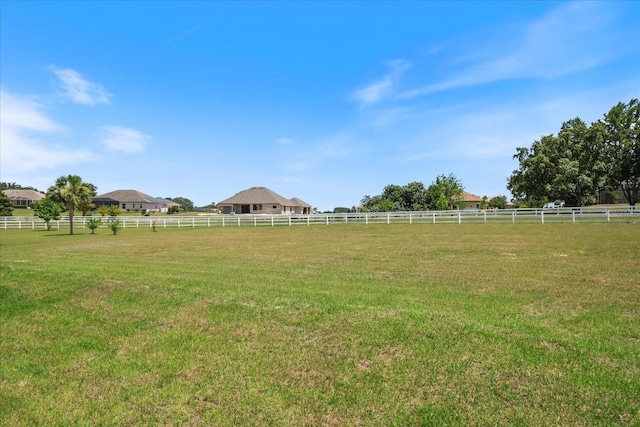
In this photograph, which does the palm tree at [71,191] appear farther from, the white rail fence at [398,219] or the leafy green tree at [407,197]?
the leafy green tree at [407,197]

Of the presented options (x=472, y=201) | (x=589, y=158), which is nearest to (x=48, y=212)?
(x=589, y=158)

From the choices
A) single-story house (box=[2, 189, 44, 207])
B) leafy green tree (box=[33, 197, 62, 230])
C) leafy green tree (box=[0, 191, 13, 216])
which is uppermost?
single-story house (box=[2, 189, 44, 207])

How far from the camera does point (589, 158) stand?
36.9 m

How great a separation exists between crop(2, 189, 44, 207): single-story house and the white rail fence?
48.6 meters

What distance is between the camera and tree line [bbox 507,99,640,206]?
35.6 metres

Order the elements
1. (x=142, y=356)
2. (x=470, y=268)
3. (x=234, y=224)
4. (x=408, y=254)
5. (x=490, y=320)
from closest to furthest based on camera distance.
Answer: (x=142, y=356) < (x=490, y=320) < (x=470, y=268) < (x=408, y=254) < (x=234, y=224)

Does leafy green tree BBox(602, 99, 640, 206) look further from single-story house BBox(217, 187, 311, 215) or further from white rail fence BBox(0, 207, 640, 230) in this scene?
single-story house BBox(217, 187, 311, 215)

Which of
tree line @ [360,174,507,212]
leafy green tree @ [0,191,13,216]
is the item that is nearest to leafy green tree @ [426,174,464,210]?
tree line @ [360,174,507,212]

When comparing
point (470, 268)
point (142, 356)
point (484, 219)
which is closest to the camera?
point (142, 356)

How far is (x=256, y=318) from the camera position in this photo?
227 inches

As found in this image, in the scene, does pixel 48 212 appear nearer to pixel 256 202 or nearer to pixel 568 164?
pixel 256 202

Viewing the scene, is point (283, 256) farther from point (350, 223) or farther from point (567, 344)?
point (350, 223)

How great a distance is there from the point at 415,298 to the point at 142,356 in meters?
4.29

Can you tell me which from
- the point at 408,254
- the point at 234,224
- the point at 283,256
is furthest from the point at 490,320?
the point at 234,224
